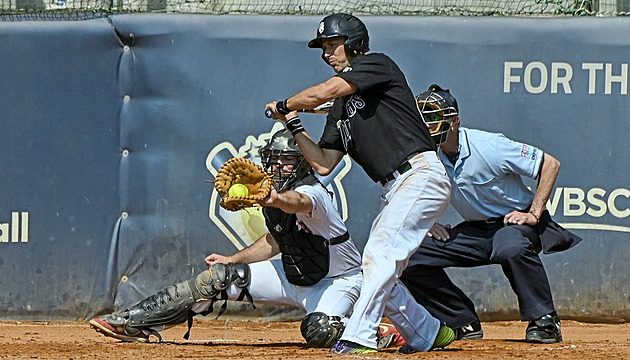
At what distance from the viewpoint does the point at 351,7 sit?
8.24 meters

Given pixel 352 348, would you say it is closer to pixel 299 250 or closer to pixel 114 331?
pixel 299 250

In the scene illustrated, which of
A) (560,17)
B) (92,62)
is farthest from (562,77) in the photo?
(92,62)

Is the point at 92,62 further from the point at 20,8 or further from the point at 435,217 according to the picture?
the point at 435,217

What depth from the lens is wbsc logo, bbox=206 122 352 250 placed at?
7.91 metres

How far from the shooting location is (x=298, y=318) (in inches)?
316

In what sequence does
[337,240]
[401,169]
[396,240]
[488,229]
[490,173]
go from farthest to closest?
1. [488,229]
2. [490,173]
3. [337,240]
4. [401,169]
5. [396,240]

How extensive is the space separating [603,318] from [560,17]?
216cm

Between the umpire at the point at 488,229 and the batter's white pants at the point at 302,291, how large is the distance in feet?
2.02

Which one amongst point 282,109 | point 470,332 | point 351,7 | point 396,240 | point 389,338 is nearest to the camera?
point 396,240

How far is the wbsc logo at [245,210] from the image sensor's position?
791 cm

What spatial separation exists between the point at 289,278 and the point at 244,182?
89 centimetres

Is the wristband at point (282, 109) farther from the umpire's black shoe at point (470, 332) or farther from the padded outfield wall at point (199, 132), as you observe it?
the padded outfield wall at point (199, 132)

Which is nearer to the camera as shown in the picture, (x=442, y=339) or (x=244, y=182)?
(x=244, y=182)

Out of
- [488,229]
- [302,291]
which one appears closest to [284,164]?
[302,291]
